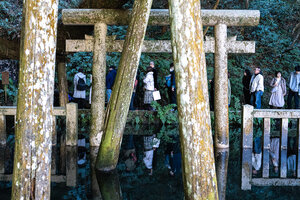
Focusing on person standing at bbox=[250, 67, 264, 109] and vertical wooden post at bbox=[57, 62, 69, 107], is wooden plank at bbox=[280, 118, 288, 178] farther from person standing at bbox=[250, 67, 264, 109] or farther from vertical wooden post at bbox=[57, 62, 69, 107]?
vertical wooden post at bbox=[57, 62, 69, 107]

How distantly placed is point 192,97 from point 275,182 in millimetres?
3190

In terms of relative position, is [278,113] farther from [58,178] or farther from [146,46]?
[58,178]

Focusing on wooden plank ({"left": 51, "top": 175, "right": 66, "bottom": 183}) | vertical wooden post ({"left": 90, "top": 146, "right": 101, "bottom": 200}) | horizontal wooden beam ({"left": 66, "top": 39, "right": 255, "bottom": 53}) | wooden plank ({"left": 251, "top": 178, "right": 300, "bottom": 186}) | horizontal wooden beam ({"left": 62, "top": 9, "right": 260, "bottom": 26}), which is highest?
horizontal wooden beam ({"left": 62, "top": 9, "right": 260, "bottom": 26})

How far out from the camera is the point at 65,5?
12.2 metres

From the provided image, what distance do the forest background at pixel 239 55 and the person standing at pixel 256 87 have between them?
0.69 meters

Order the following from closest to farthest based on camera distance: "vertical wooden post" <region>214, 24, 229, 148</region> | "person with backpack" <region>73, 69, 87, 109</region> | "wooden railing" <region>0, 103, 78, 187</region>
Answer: "wooden railing" <region>0, 103, 78, 187</region> < "vertical wooden post" <region>214, 24, 229, 148</region> < "person with backpack" <region>73, 69, 87, 109</region>

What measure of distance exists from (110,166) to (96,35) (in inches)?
124

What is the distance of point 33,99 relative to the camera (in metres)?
3.28

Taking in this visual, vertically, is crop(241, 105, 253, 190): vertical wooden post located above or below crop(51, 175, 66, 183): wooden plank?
above

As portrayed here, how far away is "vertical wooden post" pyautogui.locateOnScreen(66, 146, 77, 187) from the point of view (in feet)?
19.0

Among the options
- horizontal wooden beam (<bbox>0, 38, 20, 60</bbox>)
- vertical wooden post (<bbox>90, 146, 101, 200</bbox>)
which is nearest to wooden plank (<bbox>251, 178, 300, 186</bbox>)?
vertical wooden post (<bbox>90, 146, 101, 200</bbox>)

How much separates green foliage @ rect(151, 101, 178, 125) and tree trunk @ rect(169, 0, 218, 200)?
318 inches

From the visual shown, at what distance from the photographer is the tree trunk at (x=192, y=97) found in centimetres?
366

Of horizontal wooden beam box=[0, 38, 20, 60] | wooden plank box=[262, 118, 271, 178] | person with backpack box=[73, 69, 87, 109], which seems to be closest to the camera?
wooden plank box=[262, 118, 271, 178]
